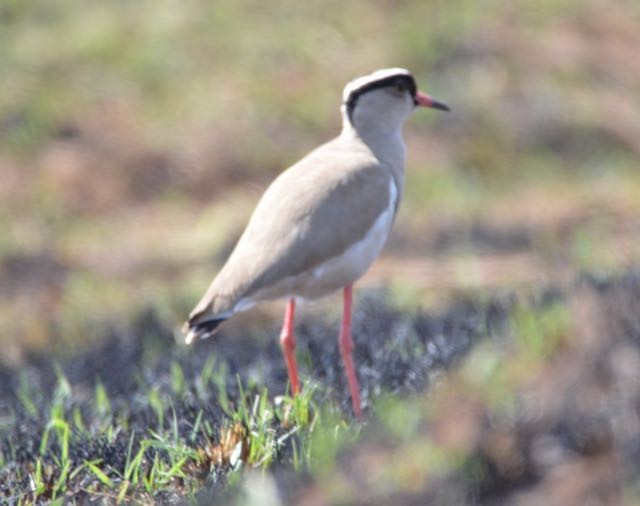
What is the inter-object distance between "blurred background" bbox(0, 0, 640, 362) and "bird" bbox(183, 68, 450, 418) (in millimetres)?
2842

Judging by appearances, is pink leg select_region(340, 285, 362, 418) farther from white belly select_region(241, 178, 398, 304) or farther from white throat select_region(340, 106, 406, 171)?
white throat select_region(340, 106, 406, 171)

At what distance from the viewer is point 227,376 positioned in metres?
6.99

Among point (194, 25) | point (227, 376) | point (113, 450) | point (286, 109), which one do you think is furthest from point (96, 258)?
point (113, 450)

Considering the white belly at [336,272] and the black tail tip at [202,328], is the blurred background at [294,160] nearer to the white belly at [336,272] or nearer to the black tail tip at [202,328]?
the black tail tip at [202,328]

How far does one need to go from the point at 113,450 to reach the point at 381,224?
1.91 m

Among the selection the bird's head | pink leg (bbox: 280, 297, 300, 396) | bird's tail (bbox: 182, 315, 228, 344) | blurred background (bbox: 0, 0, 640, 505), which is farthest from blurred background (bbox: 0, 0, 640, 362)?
bird's tail (bbox: 182, 315, 228, 344)

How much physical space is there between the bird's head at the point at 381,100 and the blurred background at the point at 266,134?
7.96 feet

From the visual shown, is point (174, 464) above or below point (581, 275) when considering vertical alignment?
above

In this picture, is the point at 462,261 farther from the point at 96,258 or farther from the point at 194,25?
the point at 194,25

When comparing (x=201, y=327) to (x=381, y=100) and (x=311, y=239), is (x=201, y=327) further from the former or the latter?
(x=381, y=100)

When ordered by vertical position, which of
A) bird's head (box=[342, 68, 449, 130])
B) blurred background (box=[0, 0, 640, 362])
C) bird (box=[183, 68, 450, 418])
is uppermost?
bird's head (box=[342, 68, 449, 130])

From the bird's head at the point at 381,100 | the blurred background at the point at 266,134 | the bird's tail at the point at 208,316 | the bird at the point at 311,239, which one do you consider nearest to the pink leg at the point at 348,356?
the bird at the point at 311,239

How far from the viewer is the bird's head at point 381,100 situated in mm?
7406

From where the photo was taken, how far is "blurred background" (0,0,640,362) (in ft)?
36.7
